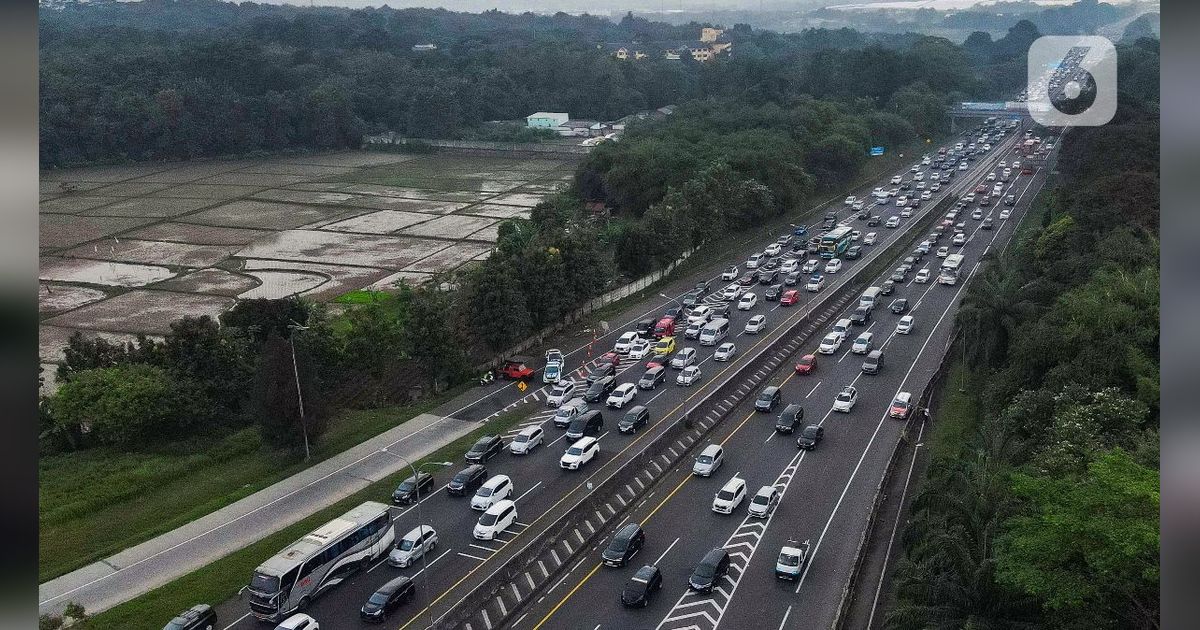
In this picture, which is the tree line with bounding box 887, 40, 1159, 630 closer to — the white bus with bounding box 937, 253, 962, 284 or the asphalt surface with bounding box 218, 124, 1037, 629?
the asphalt surface with bounding box 218, 124, 1037, 629

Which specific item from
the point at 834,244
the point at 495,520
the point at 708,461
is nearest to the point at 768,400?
the point at 708,461

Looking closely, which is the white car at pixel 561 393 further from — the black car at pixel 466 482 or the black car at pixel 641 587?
the black car at pixel 641 587

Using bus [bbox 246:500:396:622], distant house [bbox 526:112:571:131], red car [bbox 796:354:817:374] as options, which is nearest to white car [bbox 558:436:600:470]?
bus [bbox 246:500:396:622]

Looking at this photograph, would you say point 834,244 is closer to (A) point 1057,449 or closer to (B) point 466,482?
(B) point 466,482

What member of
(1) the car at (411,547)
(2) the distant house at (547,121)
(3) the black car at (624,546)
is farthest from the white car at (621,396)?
(2) the distant house at (547,121)
